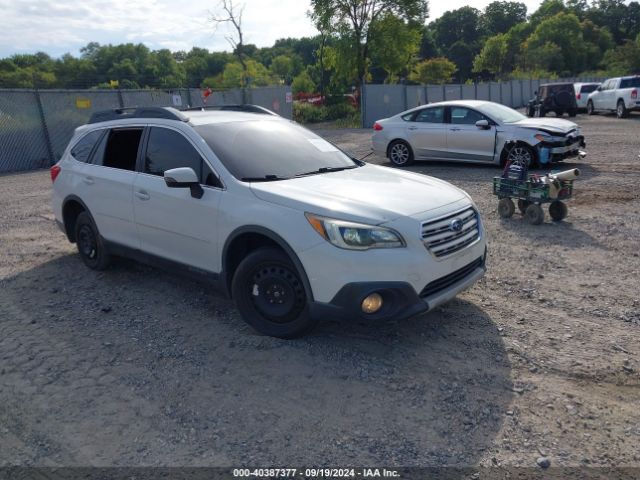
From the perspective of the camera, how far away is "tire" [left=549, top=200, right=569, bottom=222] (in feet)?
24.3

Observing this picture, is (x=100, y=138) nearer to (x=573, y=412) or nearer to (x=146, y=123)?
(x=146, y=123)

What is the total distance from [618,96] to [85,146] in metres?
26.7

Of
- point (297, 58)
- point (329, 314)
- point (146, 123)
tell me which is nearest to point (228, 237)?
point (329, 314)

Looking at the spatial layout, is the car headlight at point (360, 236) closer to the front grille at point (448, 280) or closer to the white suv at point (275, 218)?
the white suv at point (275, 218)

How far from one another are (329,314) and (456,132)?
30.3ft

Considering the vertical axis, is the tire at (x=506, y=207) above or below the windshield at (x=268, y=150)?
below

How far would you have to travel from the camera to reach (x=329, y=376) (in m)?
3.79

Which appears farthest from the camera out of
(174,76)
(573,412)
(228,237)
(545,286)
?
(174,76)

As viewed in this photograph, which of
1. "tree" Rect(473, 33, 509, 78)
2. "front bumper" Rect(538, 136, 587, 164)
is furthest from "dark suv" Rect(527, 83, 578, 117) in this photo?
"tree" Rect(473, 33, 509, 78)

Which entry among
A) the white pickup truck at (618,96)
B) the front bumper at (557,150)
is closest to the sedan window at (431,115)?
the front bumper at (557,150)

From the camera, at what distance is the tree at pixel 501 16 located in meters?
119

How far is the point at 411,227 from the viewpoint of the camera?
3.83 meters

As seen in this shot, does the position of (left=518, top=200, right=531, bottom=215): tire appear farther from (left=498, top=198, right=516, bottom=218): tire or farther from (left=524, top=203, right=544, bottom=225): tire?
(left=524, top=203, right=544, bottom=225): tire

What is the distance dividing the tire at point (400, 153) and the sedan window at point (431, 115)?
68 centimetres
